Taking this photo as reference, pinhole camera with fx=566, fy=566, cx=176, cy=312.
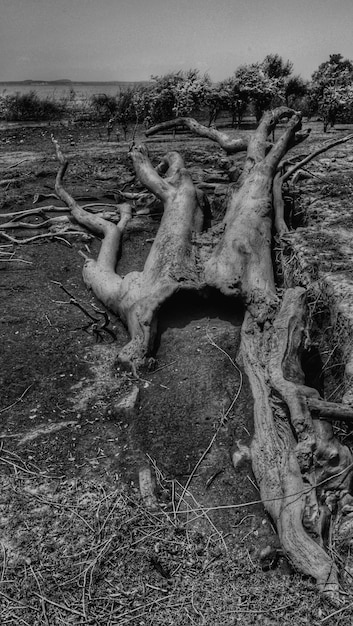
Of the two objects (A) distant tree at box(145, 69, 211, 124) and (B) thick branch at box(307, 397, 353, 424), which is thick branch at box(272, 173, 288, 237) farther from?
(A) distant tree at box(145, 69, 211, 124)

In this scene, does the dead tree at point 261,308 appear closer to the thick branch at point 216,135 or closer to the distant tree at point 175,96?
the thick branch at point 216,135

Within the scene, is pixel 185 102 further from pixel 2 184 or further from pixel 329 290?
pixel 329 290

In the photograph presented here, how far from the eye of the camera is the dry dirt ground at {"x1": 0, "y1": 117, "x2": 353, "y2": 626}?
272 cm

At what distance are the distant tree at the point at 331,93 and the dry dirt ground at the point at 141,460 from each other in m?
10.2

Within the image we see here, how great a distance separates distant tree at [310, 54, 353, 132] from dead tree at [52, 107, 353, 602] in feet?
29.0

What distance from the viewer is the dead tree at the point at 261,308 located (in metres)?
3.06

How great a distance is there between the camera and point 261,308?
463cm

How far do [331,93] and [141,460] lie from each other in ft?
50.9

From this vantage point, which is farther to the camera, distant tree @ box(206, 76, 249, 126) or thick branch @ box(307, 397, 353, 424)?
distant tree @ box(206, 76, 249, 126)

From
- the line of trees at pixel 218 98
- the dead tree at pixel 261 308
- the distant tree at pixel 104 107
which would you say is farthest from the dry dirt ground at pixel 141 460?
the distant tree at pixel 104 107

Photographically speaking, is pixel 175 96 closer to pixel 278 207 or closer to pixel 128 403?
pixel 278 207

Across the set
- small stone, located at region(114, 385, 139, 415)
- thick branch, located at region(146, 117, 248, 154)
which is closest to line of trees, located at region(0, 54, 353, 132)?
thick branch, located at region(146, 117, 248, 154)

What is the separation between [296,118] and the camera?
7.19 metres

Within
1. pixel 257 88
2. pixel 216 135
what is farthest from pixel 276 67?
pixel 216 135
